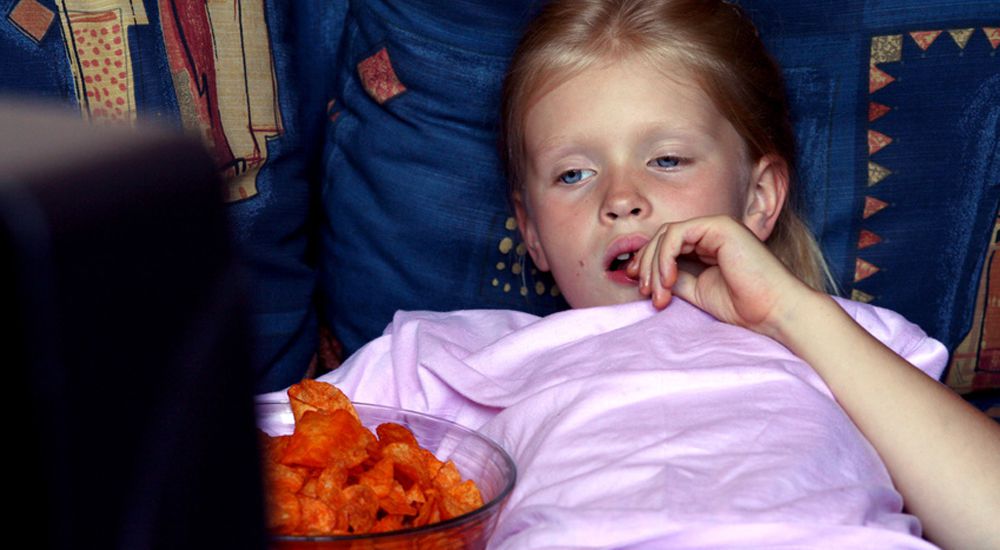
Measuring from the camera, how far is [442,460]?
114cm

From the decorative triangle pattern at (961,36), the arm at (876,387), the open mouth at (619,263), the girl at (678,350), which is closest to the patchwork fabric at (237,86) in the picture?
the girl at (678,350)

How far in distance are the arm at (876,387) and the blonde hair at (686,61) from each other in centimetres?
27

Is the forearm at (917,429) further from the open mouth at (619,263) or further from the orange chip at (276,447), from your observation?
the orange chip at (276,447)

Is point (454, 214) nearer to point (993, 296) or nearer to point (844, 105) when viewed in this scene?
point (844, 105)

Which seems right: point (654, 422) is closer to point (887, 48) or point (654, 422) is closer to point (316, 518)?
point (316, 518)

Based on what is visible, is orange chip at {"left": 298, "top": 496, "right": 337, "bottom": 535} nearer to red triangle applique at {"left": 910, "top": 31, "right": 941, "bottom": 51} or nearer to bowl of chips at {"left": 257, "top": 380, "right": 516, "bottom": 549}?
bowl of chips at {"left": 257, "top": 380, "right": 516, "bottom": 549}

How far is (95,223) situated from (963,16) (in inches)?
56.5

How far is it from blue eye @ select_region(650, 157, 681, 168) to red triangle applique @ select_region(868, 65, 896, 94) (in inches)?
13.8

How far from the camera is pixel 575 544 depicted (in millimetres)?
932

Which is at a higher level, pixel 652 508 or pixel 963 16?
pixel 963 16

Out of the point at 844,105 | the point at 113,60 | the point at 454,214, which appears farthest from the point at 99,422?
the point at 844,105

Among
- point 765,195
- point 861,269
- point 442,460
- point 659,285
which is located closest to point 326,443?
point 442,460

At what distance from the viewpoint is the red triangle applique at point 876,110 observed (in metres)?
1.53

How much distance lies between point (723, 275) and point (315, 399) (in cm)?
49
